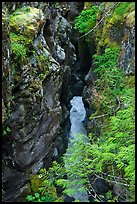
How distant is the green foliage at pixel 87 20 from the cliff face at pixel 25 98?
5.58 metres

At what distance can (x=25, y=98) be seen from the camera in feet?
31.2

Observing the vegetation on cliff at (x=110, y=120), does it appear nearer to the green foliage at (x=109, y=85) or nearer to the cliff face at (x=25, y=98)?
the green foliage at (x=109, y=85)

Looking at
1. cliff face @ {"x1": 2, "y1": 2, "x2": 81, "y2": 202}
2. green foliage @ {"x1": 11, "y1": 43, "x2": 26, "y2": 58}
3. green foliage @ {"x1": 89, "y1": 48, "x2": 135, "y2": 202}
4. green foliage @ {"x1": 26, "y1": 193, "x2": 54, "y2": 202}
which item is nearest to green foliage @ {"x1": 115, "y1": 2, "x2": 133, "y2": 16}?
green foliage @ {"x1": 89, "y1": 48, "x2": 135, "y2": 202}

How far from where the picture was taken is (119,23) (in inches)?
549

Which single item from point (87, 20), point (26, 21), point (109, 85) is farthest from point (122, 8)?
point (26, 21)

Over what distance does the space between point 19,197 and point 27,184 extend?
0.53 metres

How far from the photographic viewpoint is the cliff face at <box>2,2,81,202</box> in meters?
9.10

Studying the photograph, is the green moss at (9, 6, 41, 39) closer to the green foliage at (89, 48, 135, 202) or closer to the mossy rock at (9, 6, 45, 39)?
the mossy rock at (9, 6, 45, 39)

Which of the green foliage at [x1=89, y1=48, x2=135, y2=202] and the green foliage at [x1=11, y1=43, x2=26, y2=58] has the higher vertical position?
the green foliage at [x1=11, y1=43, x2=26, y2=58]

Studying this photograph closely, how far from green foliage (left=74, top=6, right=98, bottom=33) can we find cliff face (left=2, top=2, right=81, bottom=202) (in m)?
5.58

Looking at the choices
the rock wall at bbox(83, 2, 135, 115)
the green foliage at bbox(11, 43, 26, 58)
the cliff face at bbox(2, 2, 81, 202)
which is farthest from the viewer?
the rock wall at bbox(83, 2, 135, 115)

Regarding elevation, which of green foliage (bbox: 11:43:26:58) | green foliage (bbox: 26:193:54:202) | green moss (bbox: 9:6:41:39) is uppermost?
green moss (bbox: 9:6:41:39)

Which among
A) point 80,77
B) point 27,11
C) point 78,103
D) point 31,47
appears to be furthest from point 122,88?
point 78,103

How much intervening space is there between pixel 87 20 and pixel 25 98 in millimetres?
9588
